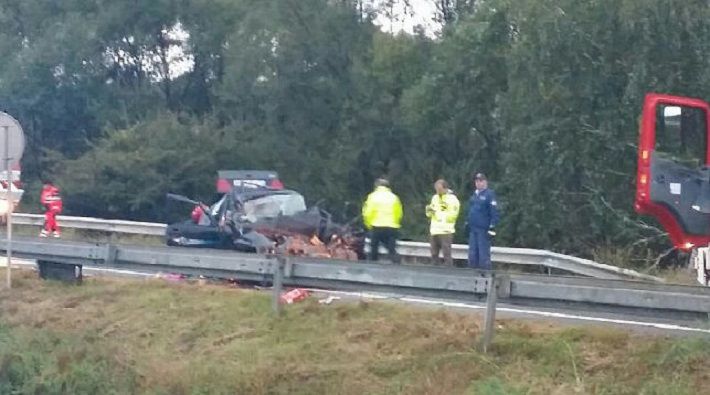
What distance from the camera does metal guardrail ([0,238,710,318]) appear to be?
1040cm

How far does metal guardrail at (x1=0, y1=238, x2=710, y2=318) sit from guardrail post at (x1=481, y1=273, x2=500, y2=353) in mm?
80

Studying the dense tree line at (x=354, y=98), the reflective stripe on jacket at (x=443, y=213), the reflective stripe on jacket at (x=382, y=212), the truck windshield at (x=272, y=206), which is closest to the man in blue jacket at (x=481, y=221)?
the reflective stripe on jacket at (x=443, y=213)

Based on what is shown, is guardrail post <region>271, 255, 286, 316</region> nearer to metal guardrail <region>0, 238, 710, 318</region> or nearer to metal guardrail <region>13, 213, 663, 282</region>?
metal guardrail <region>0, 238, 710, 318</region>

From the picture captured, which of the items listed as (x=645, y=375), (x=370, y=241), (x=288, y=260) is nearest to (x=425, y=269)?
(x=288, y=260)

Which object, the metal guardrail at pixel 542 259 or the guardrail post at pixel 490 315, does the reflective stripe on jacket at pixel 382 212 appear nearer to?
the metal guardrail at pixel 542 259

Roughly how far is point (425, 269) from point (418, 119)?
78.9 ft

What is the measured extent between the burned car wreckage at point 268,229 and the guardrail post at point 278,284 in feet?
18.0

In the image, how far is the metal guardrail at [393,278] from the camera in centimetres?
1040

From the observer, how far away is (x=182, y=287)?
1507 centimetres

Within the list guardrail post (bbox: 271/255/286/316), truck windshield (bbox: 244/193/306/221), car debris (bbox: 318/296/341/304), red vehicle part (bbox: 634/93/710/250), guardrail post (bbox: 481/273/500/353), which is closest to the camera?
guardrail post (bbox: 481/273/500/353)

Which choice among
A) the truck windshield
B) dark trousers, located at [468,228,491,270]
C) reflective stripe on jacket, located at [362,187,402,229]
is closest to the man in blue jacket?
dark trousers, located at [468,228,491,270]

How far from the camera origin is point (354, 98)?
3941 cm

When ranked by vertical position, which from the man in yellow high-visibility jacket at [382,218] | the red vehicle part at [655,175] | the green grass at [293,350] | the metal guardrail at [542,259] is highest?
the red vehicle part at [655,175]

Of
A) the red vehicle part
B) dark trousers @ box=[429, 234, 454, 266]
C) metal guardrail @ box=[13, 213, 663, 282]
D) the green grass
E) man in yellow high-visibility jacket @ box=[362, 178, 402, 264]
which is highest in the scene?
the red vehicle part
